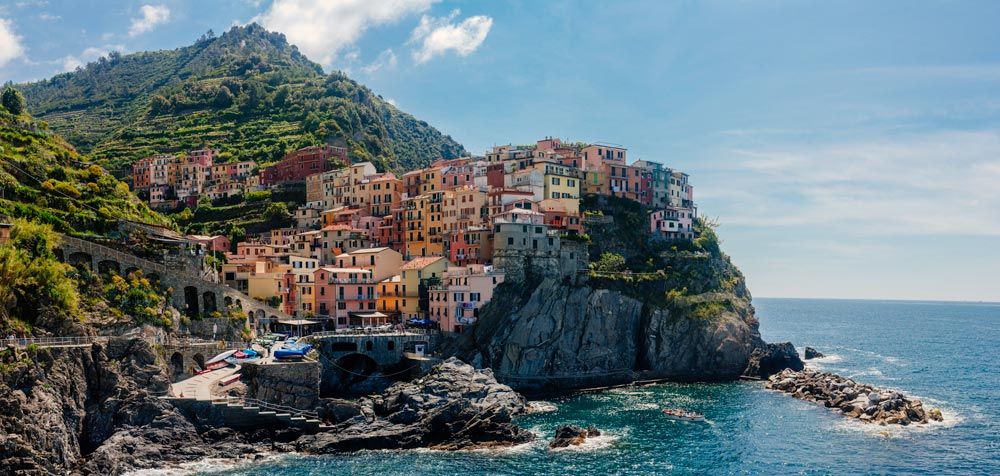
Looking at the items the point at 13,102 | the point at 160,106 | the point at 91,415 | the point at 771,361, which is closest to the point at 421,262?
the point at 91,415

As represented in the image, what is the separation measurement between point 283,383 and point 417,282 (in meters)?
30.6

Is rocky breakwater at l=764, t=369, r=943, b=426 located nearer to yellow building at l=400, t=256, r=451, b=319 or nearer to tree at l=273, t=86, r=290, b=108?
yellow building at l=400, t=256, r=451, b=319

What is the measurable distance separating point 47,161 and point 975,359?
5307 inches

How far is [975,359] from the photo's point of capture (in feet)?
415

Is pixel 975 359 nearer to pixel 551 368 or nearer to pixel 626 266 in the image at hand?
pixel 626 266

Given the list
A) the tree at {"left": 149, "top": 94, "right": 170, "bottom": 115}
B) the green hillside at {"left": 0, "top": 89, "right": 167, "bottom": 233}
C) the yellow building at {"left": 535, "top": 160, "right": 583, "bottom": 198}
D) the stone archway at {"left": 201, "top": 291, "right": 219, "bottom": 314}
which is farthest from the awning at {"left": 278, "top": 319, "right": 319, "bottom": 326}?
the tree at {"left": 149, "top": 94, "right": 170, "bottom": 115}

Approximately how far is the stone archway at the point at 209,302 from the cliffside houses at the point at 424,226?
1196 centimetres

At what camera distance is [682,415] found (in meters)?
74.6

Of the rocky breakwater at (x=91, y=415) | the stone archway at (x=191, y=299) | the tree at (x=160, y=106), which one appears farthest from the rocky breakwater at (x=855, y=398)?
the tree at (x=160, y=106)

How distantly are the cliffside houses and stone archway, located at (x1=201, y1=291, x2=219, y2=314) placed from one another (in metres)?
12.0

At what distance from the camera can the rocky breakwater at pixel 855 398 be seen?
240 ft

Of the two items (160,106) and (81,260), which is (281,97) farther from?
(81,260)

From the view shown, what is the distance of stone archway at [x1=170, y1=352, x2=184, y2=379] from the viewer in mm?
65938

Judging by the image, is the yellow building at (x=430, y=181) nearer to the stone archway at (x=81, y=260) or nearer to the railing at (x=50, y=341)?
the stone archway at (x=81, y=260)
